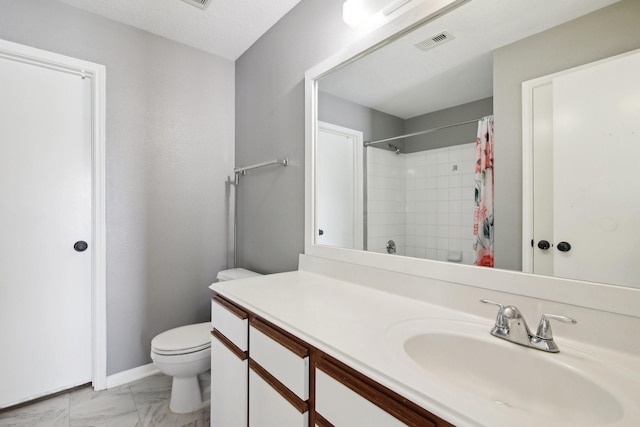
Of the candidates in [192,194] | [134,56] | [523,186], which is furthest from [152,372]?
[523,186]

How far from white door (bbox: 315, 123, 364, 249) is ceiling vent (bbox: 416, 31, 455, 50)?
456mm

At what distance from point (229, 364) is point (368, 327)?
0.71m

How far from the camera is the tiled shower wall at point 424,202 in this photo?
3.48 feet

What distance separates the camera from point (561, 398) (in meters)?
0.68

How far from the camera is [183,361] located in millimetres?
1641

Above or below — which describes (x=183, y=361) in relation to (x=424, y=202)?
below

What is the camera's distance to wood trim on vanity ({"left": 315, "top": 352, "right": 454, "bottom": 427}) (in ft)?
1.85

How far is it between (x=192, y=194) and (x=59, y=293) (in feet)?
3.33

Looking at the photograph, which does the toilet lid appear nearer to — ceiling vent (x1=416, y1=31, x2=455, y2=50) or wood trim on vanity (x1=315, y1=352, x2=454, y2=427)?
wood trim on vanity (x1=315, y1=352, x2=454, y2=427)

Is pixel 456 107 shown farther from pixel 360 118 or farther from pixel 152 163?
pixel 152 163

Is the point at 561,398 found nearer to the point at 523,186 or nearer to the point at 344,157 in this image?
the point at 523,186

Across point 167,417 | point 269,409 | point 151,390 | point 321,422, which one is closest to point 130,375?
point 151,390

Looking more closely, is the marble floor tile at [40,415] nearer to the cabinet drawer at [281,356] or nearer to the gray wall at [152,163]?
the gray wall at [152,163]

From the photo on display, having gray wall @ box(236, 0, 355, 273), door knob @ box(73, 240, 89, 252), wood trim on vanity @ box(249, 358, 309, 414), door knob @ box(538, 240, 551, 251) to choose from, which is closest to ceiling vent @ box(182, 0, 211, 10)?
gray wall @ box(236, 0, 355, 273)
